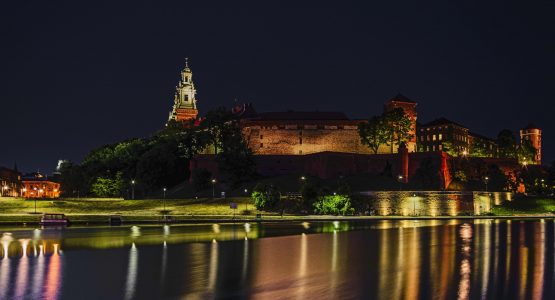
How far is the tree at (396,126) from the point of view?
227 feet

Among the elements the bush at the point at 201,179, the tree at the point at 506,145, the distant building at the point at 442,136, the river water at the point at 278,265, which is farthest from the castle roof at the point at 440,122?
the river water at the point at 278,265

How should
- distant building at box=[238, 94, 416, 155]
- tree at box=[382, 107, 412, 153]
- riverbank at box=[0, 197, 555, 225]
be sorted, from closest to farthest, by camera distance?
riverbank at box=[0, 197, 555, 225], tree at box=[382, 107, 412, 153], distant building at box=[238, 94, 416, 155]

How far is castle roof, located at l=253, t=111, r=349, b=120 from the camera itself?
75188 mm

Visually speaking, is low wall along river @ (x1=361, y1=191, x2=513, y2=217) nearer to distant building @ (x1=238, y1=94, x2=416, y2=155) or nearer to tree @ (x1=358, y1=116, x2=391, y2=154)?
tree @ (x1=358, y1=116, x2=391, y2=154)

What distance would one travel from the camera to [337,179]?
205ft

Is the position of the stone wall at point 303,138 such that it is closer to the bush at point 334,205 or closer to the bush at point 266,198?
the bush at point 266,198

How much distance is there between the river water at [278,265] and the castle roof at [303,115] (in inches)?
1679

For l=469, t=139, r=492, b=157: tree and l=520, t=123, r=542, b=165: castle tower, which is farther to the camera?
l=520, t=123, r=542, b=165: castle tower

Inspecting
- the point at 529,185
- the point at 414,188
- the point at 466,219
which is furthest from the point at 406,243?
the point at 529,185

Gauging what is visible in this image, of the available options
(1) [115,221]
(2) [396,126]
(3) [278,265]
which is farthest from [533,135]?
(3) [278,265]

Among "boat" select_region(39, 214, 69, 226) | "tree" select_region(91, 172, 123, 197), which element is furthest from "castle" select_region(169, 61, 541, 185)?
"boat" select_region(39, 214, 69, 226)

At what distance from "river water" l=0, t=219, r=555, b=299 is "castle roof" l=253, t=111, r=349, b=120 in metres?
42.7

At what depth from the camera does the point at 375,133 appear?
69.1m

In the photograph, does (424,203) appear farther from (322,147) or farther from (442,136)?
(442,136)
